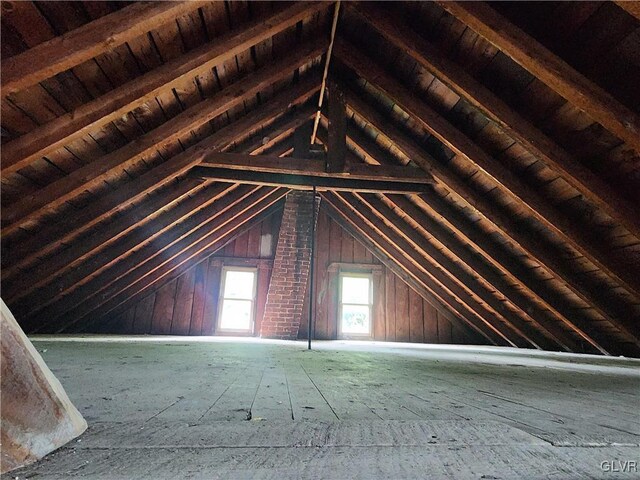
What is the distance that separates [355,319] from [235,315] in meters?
2.55

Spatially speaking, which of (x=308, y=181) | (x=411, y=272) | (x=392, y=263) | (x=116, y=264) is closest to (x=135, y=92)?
(x=308, y=181)

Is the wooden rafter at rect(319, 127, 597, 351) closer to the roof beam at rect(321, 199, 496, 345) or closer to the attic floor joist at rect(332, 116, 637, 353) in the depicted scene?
the attic floor joist at rect(332, 116, 637, 353)

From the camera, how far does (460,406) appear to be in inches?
46.2

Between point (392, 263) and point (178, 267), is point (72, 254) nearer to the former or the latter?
point (178, 267)

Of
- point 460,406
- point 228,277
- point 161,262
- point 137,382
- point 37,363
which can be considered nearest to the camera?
point 37,363

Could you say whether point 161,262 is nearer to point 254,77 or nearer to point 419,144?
point 254,77

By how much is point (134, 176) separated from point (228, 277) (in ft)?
13.4

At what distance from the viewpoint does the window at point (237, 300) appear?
700 centimetres

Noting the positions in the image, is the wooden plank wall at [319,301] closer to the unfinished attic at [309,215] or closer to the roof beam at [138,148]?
the unfinished attic at [309,215]

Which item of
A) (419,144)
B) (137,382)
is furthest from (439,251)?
(137,382)

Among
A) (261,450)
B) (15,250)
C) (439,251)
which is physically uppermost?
(439,251)

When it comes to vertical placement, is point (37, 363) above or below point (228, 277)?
below

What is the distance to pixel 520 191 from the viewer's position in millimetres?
3186

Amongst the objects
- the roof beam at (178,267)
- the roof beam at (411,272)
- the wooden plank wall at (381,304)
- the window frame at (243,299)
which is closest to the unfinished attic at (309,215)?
the roof beam at (178,267)
